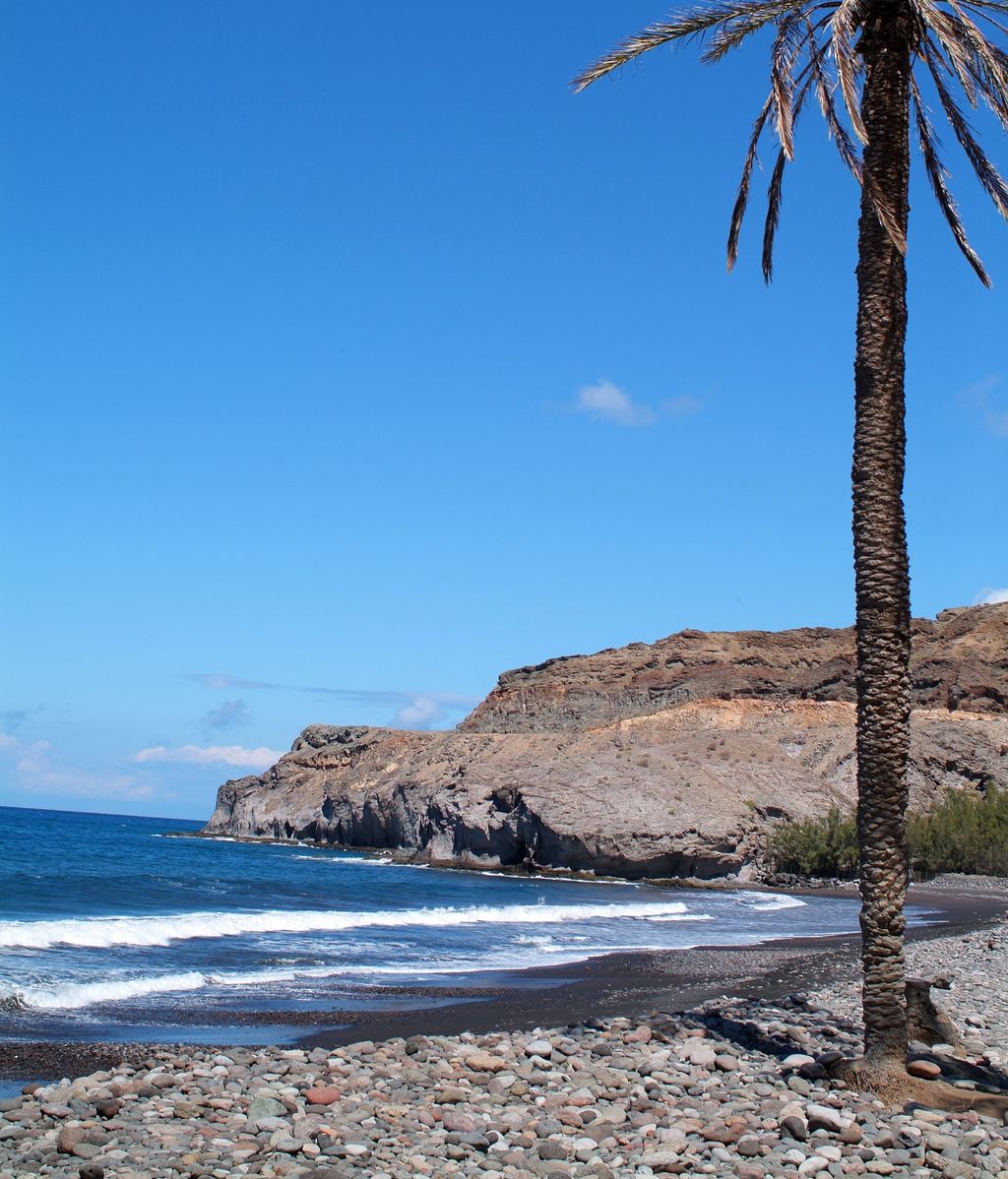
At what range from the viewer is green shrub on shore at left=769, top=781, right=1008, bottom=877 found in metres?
52.6

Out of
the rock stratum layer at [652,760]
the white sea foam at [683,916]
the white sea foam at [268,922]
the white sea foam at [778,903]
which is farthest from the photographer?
the rock stratum layer at [652,760]

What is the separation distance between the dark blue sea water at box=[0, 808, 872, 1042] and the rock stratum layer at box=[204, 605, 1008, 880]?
6.52 metres

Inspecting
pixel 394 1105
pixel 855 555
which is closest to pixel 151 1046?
pixel 394 1105

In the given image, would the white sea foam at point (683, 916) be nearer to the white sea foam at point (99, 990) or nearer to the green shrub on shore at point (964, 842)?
the white sea foam at point (99, 990)

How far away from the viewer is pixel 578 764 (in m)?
61.9

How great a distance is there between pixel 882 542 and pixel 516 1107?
5.66 m

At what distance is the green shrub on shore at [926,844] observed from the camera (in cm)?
5262

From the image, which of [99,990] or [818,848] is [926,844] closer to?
[818,848]

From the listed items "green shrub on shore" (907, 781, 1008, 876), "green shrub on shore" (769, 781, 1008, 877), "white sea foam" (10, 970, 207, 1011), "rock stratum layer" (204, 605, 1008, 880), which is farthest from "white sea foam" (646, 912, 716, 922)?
"green shrub on shore" (907, 781, 1008, 876)

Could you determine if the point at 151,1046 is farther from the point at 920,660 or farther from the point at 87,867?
the point at 920,660

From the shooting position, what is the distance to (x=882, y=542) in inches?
403

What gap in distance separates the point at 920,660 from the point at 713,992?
234 feet

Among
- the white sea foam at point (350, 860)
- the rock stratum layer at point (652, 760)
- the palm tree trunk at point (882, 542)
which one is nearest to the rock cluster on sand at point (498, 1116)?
the palm tree trunk at point (882, 542)

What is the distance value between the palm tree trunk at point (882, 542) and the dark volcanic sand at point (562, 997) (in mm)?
5329
